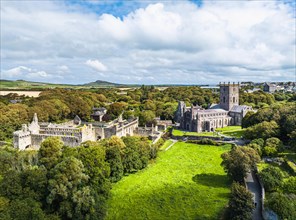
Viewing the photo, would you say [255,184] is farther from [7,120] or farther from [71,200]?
[7,120]

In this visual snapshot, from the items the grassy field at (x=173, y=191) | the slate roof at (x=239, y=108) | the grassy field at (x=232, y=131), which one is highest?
the slate roof at (x=239, y=108)

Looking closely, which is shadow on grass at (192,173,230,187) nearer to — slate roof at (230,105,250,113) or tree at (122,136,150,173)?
tree at (122,136,150,173)

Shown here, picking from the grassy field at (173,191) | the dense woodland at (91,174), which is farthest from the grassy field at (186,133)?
the grassy field at (173,191)

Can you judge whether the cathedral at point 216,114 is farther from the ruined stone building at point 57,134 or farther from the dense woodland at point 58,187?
the dense woodland at point 58,187

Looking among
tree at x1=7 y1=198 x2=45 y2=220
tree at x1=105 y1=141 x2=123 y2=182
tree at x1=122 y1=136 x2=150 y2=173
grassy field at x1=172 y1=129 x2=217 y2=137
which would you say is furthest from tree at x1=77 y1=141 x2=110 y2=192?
grassy field at x1=172 y1=129 x2=217 y2=137

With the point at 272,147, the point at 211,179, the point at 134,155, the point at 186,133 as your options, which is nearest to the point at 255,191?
the point at 211,179

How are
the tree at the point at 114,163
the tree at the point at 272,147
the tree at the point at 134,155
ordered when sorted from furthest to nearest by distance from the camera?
the tree at the point at 272,147 < the tree at the point at 134,155 < the tree at the point at 114,163

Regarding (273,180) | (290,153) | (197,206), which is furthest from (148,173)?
(290,153)
